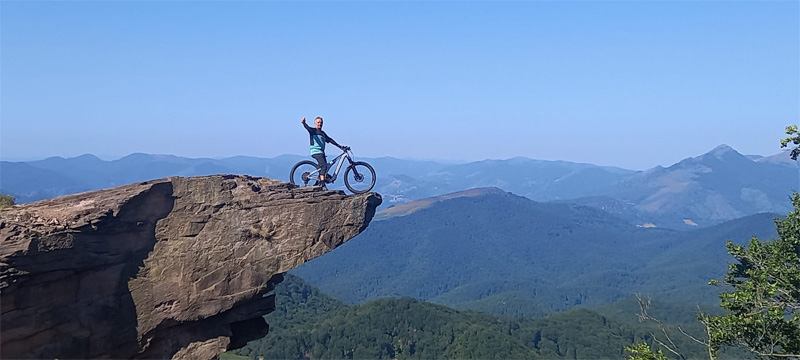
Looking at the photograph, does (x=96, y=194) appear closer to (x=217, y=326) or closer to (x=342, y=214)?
(x=217, y=326)

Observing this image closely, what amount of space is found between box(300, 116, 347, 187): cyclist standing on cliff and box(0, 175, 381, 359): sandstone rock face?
168cm

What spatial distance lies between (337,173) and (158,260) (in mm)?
6613

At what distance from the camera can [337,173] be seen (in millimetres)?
20844

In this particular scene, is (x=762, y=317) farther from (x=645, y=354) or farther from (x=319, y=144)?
(x=319, y=144)

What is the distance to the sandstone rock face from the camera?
Answer: 48.4ft

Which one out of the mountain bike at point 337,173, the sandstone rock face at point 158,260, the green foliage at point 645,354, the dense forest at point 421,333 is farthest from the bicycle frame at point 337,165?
the dense forest at point 421,333

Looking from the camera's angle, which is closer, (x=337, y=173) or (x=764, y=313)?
(x=764, y=313)

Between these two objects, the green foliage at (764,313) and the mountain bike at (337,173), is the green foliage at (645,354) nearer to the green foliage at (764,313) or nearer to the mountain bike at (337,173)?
the green foliage at (764,313)

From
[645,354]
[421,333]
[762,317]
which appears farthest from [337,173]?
[421,333]

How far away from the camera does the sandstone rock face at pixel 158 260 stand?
14.8 m

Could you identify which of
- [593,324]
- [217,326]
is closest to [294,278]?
[593,324]

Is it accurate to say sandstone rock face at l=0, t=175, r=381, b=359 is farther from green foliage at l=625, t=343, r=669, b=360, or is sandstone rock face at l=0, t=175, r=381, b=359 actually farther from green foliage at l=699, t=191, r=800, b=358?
green foliage at l=699, t=191, r=800, b=358

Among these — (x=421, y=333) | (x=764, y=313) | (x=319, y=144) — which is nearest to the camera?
(x=764, y=313)

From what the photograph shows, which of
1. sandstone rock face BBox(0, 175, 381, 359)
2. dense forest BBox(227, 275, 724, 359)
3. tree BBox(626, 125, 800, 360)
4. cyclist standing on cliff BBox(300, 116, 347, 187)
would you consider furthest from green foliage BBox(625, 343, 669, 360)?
dense forest BBox(227, 275, 724, 359)
